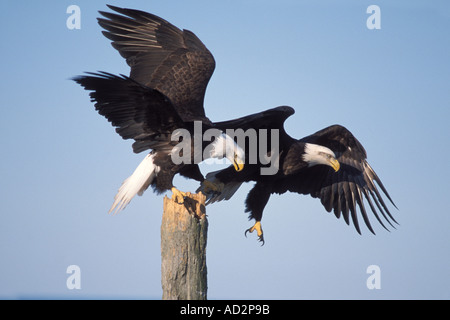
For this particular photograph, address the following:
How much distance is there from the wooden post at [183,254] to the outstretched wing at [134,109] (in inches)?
39.1

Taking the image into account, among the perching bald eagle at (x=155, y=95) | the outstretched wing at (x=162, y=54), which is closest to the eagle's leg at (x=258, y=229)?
the perching bald eagle at (x=155, y=95)

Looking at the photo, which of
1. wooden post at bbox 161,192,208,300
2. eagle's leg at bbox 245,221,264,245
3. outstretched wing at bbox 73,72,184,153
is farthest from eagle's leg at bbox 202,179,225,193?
wooden post at bbox 161,192,208,300

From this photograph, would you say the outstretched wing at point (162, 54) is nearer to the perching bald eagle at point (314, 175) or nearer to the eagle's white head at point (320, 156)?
the perching bald eagle at point (314, 175)

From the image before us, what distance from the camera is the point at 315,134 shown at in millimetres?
7137

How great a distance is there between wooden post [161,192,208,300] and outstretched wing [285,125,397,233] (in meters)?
2.68

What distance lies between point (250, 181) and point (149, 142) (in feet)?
5.37

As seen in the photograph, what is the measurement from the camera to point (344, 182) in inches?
294

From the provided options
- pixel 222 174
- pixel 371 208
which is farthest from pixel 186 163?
pixel 371 208

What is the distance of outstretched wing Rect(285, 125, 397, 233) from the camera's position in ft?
23.9

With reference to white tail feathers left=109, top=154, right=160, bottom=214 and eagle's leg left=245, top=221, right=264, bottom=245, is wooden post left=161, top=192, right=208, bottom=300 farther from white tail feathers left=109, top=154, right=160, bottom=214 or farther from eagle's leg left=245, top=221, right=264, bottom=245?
eagle's leg left=245, top=221, right=264, bottom=245

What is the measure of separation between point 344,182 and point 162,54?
2.78m

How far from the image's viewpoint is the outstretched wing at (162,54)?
671 centimetres

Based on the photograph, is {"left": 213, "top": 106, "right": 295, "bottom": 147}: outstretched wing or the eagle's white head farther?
the eagle's white head

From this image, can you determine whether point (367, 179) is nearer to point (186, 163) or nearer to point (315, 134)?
point (315, 134)
